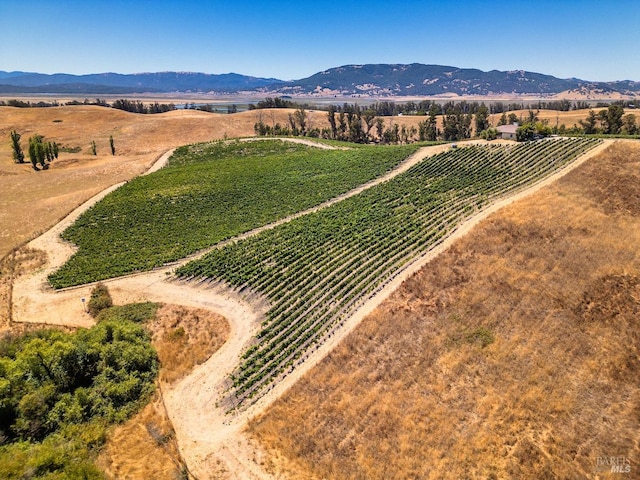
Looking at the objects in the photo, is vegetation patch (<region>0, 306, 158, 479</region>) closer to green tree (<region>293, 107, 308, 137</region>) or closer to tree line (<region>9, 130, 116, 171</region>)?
tree line (<region>9, 130, 116, 171</region>)

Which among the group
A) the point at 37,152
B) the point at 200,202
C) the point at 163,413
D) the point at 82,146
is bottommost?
the point at 163,413

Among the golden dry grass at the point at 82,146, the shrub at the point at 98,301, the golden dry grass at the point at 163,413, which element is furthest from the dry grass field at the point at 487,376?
the golden dry grass at the point at 82,146

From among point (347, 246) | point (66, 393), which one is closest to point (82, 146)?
point (347, 246)

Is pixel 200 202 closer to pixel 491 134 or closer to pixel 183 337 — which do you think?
pixel 183 337

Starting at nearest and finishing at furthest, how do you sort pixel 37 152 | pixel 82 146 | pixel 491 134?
pixel 491 134
pixel 37 152
pixel 82 146

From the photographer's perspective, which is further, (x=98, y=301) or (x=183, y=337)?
(x=98, y=301)

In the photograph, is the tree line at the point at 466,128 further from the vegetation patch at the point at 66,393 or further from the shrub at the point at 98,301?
the vegetation patch at the point at 66,393
